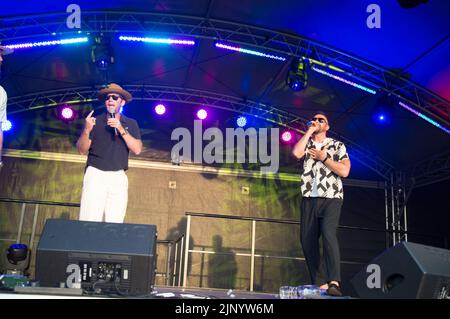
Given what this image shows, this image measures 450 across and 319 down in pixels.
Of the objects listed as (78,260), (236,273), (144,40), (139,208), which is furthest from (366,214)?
(78,260)

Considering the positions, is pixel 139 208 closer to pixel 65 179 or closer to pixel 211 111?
pixel 65 179

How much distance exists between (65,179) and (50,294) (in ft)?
22.7

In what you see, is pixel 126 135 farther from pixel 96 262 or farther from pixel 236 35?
pixel 236 35

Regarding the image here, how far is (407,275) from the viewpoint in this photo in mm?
2328

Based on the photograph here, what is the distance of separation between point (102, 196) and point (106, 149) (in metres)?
0.37

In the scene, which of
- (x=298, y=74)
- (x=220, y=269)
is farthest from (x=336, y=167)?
(x=220, y=269)

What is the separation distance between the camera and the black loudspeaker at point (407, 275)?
227cm

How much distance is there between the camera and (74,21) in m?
6.13

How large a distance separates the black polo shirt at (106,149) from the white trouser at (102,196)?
0.05 metres

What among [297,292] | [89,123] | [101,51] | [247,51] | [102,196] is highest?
[247,51]

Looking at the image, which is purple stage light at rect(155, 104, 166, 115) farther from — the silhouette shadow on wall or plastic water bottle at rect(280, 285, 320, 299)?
plastic water bottle at rect(280, 285, 320, 299)

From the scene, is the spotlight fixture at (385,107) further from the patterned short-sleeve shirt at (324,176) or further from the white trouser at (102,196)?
the white trouser at (102,196)

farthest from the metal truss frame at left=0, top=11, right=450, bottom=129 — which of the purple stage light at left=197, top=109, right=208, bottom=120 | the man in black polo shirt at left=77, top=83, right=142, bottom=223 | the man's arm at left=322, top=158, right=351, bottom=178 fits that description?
the man's arm at left=322, top=158, right=351, bottom=178

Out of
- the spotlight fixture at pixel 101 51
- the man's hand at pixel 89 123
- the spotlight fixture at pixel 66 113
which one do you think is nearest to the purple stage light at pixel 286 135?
the spotlight fixture at pixel 101 51
